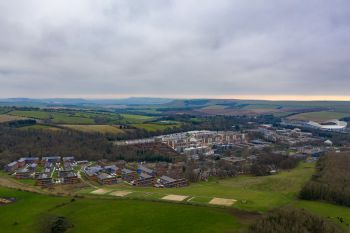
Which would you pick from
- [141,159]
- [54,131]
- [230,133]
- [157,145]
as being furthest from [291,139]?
[54,131]

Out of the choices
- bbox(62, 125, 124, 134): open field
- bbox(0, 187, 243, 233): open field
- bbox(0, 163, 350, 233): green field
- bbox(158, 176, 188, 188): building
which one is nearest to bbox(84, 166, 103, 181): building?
bbox(0, 163, 350, 233): green field

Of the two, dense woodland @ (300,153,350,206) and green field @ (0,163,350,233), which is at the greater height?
dense woodland @ (300,153,350,206)

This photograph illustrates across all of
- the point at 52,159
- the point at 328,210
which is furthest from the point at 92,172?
the point at 328,210

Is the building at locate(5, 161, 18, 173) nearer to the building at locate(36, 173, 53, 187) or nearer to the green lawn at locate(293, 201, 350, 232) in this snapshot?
the building at locate(36, 173, 53, 187)

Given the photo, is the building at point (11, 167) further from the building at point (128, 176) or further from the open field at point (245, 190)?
the building at point (128, 176)

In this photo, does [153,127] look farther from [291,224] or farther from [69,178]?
[291,224]

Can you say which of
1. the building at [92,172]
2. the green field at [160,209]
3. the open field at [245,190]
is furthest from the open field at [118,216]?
the building at [92,172]
